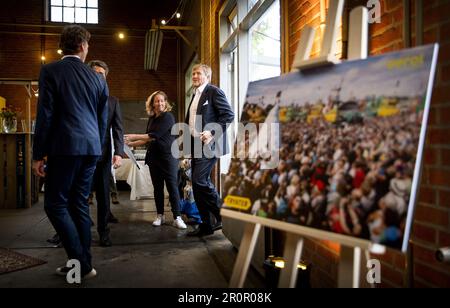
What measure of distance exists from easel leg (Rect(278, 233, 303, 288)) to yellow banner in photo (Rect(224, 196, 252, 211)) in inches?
7.9

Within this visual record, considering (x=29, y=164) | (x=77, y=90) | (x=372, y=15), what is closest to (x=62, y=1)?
(x=29, y=164)

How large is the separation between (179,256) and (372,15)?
6.67ft

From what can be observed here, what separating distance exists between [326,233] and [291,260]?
0.72ft

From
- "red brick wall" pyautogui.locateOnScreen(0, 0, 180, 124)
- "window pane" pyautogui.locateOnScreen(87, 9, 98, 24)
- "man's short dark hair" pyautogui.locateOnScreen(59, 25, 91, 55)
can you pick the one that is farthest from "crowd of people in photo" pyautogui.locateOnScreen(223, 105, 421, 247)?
"window pane" pyautogui.locateOnScreen(87, 9, 98, 24)

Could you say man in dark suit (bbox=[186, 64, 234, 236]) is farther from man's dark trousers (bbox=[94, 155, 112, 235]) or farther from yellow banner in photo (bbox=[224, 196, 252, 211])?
yellow banner in photo (bbox=[224, 196, 252, 211])

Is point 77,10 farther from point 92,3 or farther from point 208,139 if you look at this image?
point 208,139

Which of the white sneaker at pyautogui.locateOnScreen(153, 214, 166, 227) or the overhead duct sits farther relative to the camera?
the overhead duct

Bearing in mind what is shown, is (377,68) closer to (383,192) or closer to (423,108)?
(423,108)

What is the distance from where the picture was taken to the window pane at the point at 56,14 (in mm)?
9812

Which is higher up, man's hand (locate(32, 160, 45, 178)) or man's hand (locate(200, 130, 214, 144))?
man's hand (locate(200, 130, 214, 144))

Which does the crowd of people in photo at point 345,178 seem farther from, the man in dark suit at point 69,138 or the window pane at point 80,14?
the window pane at point 80,14

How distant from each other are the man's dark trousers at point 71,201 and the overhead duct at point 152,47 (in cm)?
594

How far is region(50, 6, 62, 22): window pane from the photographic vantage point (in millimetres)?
9812

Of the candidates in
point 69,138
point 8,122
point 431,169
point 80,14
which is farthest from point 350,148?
point 80,14
